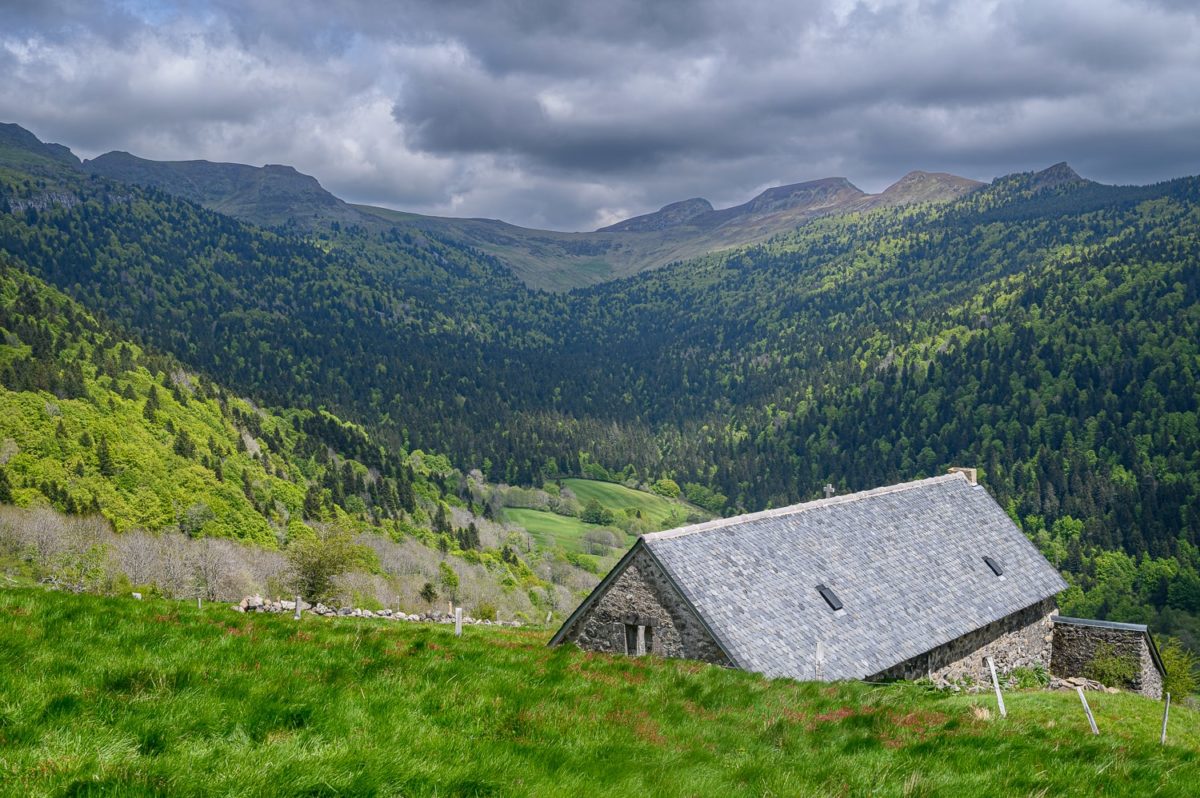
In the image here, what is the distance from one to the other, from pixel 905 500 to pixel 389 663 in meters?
33.3

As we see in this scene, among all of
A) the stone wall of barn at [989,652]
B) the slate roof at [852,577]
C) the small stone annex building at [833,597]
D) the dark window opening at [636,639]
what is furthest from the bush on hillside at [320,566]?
the stone wall of barn at [989,652]

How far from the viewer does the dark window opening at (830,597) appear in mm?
29891

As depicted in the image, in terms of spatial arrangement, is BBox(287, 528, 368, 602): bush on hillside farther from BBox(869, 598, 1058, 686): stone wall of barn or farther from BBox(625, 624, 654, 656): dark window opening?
BBox(869, 598, 1058, 686): stone wall of barn

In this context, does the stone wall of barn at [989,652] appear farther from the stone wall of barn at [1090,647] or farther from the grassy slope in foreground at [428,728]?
the grassy slope in foreground at [428,728]

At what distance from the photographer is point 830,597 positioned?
99.3ft

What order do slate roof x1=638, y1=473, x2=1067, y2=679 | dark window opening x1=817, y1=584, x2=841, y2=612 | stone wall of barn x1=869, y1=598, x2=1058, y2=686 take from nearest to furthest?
slate roof x1=638, y1=473, x2=1067, y2=679 < dark window opening x1=817, y1=584, x2=841, y2=612 < stone wall of barn x1=869, y1=598, x2=1058, y2=686

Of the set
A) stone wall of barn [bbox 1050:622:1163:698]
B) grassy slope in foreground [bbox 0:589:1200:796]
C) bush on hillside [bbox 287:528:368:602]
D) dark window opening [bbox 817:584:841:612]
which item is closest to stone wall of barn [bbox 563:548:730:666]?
dark window opening [bbox 817:584:841:612]

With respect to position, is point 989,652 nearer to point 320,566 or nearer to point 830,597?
point 830,597

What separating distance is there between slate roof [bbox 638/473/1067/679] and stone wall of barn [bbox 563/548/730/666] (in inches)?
29.6

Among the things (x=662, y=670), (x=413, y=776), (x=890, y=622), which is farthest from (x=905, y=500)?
(x=413, y=776)

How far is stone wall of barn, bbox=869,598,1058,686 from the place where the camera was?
101ft

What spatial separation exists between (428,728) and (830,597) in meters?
23.4

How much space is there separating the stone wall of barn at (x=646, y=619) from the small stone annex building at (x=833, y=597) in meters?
0.05

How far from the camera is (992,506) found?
147ft
